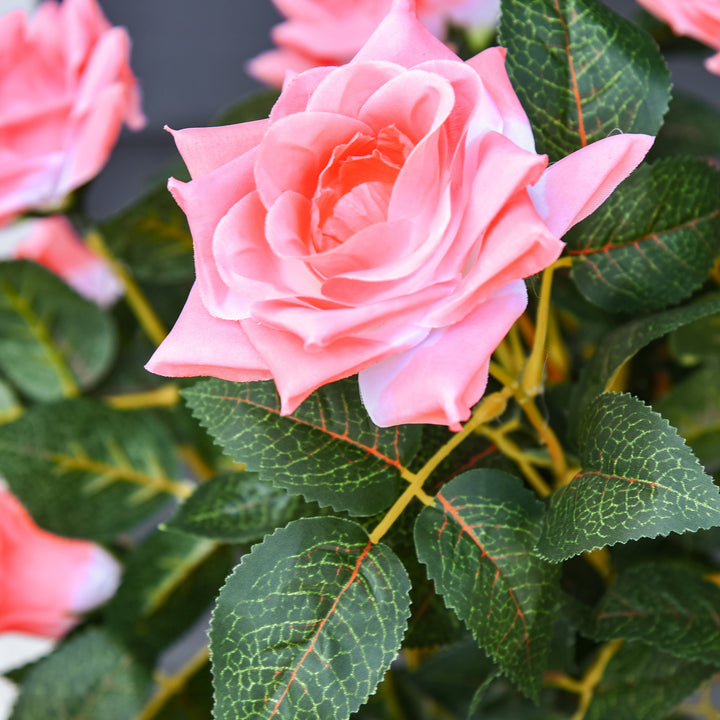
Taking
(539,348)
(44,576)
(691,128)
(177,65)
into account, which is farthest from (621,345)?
(177,65)

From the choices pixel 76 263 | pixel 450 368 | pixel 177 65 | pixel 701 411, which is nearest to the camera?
pixel 450 368

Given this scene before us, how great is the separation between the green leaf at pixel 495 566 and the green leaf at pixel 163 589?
→ 0.43 ft

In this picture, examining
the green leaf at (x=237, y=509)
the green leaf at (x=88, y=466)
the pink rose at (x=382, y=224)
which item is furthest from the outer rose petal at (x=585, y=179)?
the green leaf at (x=88, y=466)

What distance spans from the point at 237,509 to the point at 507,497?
0.27 feet

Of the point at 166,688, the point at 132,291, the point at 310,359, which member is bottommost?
the point at 166,688

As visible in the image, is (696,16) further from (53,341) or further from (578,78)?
(53,341)

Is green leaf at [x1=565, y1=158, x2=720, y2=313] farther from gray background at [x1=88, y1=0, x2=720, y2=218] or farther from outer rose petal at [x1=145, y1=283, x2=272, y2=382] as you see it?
gray background at [x1=88, y1=0, x2=720, y2=218]

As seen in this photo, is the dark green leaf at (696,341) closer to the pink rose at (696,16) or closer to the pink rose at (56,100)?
the pink rose at (696,16)

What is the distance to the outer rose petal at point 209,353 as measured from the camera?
149 mm

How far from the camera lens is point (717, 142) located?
0.90ft

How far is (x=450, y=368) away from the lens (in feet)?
0.46

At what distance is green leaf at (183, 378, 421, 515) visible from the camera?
7.0 inches

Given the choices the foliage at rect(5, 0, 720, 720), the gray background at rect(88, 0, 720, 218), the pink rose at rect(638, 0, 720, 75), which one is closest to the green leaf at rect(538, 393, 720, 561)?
the foliage at rect(5, 0, 720, 720)

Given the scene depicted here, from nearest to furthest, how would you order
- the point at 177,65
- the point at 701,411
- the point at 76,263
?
the point at 701,411 → the point at 76,263 → the point at 177,65
